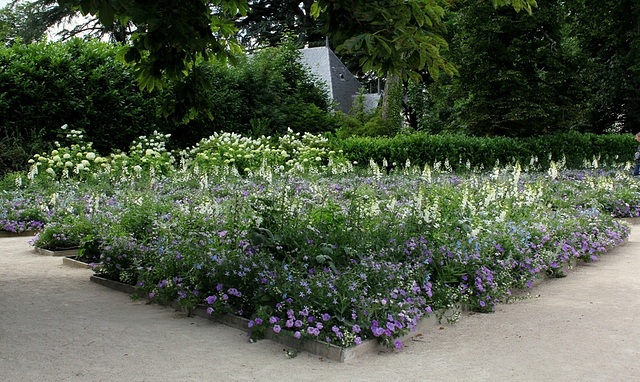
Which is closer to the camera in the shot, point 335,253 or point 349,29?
point 335,253

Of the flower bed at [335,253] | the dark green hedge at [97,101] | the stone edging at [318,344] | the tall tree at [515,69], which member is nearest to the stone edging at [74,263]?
the flower bed at [335,253]

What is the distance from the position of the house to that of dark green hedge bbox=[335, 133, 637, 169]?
9022 millimetres

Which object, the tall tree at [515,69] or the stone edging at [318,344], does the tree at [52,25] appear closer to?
the tall tree at [515,69]

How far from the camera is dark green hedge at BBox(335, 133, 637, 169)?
16.4m

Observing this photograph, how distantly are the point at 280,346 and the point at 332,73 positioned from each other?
23743mm

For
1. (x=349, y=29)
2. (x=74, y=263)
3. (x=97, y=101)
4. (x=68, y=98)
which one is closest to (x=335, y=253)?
(x=349, y=29)

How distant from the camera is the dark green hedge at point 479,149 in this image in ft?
53.8

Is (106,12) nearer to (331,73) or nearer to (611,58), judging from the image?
(331,73)

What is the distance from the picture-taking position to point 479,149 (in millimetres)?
17750

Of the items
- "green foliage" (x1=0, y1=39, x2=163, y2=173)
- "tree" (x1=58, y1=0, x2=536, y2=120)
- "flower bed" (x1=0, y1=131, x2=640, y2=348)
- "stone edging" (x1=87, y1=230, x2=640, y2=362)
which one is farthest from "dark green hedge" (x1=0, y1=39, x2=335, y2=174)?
"stone edging" (x1=87, y1=230, x2=640, y2=362)

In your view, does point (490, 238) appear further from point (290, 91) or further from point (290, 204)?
point (290, 91)

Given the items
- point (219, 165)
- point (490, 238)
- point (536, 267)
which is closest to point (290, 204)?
point (490, 238)

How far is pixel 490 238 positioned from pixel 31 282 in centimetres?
461

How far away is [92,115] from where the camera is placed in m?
15.3
